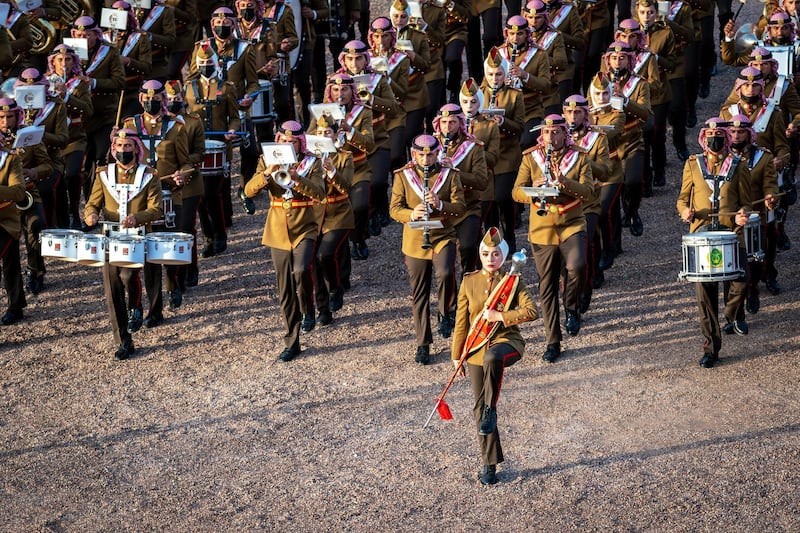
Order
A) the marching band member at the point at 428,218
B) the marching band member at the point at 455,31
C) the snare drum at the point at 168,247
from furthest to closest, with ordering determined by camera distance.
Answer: the marching band member at the point at 455,31
the marching band member at the point at 428,218
the snare drum at the point at 168,247

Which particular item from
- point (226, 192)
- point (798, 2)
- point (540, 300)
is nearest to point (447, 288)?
point (540, 300)

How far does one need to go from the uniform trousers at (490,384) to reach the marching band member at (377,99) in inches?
185

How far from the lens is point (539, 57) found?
18.4 meters

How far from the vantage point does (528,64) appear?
18.4m

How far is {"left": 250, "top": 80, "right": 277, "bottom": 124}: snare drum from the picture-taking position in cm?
1869

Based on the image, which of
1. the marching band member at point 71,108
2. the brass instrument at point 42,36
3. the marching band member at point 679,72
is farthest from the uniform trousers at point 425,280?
the brass instrument at point 42,36

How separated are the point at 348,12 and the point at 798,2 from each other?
5.65 m

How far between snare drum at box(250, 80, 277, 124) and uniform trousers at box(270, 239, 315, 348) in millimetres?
3354

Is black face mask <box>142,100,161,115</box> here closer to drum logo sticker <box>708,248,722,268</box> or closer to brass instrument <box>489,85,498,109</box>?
brass instrument <box>489,85,498,109</box>

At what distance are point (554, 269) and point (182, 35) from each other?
7.57m

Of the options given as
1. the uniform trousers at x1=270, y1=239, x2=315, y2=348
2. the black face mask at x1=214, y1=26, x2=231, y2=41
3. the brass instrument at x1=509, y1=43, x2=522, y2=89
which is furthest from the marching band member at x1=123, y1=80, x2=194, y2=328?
the brass instrument at x1=509, y1=43, x2=522, y2=89

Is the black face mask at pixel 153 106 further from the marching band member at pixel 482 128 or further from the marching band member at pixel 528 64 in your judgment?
the marching band member at pixel 528 64

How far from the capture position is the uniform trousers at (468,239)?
15.8 meters

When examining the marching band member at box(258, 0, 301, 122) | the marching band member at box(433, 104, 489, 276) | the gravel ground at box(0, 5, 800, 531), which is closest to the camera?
the gravel ground at box(0, 5, 800, 531)
